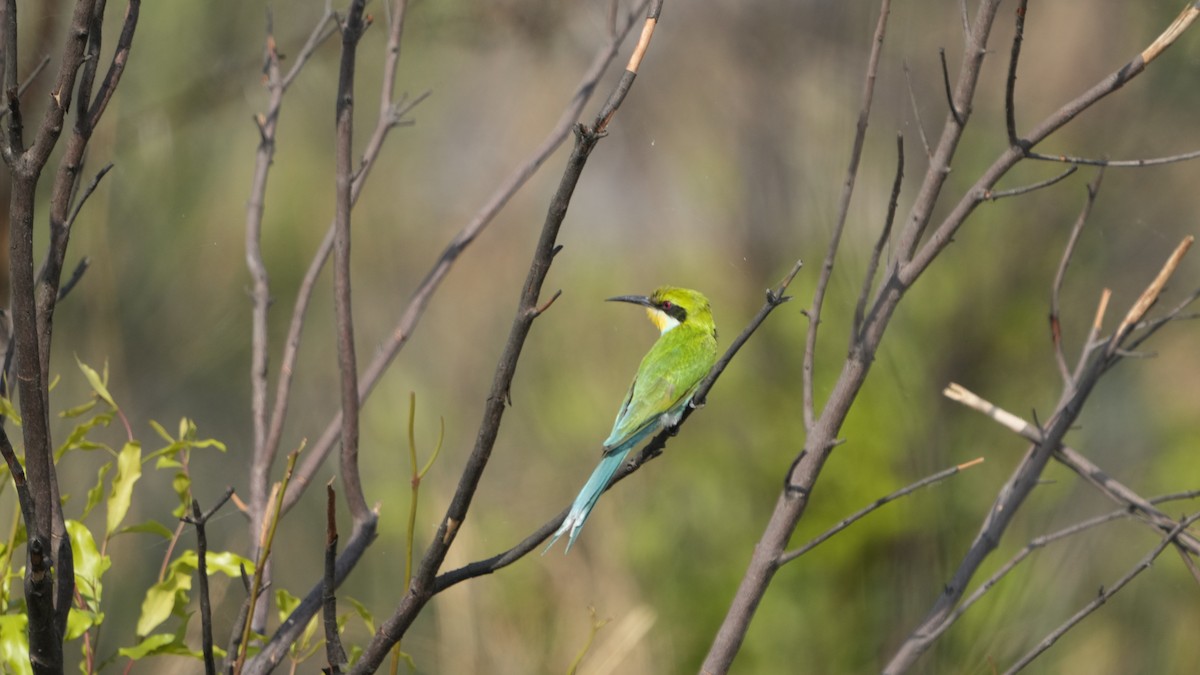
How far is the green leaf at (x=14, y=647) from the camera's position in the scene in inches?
31.9

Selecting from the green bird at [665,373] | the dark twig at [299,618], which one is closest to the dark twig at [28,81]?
the dark twig at [299,618]

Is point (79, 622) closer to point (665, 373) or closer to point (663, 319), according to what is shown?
point (665, 373)

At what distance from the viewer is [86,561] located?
3.03 ft

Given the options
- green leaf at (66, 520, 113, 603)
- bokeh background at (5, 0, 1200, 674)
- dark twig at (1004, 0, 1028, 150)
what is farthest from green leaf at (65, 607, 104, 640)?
bokeh background at (5, 0, 1200, 674)

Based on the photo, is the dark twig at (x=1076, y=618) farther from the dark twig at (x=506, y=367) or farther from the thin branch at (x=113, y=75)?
the thin branch at (x=113, y=75)

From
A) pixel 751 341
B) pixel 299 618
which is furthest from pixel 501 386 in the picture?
pixel 751 341

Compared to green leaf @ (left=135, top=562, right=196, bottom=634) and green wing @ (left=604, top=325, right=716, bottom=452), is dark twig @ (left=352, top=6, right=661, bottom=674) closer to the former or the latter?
green leaf @ (left=135, top=562, right=196, bottom=634)

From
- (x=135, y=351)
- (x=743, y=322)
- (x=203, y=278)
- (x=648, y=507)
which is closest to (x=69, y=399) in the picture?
(x=135, y=351)

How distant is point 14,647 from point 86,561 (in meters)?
0.12

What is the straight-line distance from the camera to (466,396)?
3.32m

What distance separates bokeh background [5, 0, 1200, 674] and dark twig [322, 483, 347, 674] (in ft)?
4.05

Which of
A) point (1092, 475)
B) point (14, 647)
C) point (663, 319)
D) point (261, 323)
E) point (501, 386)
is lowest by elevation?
point (14, 647)

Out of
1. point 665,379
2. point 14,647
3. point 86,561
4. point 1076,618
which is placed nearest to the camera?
point 14,647

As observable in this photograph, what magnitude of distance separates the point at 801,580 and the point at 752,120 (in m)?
1.05
